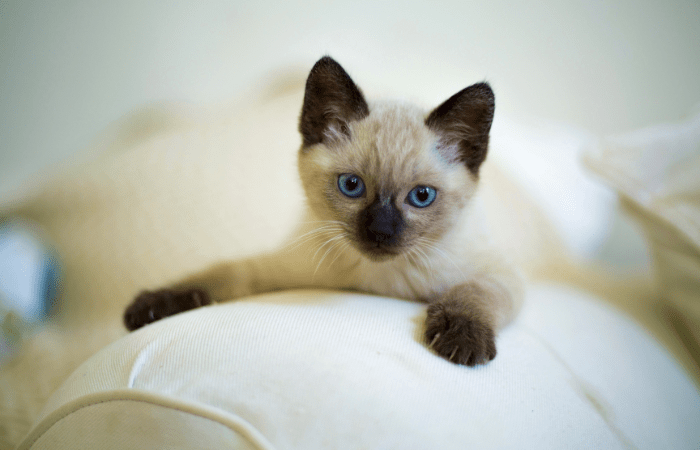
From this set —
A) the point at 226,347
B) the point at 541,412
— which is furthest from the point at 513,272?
the point at 226,347

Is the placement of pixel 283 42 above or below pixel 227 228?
above

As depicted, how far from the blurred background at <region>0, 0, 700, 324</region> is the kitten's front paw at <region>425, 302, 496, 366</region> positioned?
3.66 ft

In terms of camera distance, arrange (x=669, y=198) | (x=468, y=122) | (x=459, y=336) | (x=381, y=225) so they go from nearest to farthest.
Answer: (x=459, y=336) → (x=381, y=225) → (x=468, y=122) → (x=669, y=198)

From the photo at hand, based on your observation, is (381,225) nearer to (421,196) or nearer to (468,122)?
(421,196)

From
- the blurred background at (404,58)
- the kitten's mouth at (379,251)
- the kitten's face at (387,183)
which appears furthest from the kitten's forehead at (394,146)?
the blurred background at (404,58)

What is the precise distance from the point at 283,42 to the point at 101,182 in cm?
102

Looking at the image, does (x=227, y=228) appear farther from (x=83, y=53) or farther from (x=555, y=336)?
(x=555, y=336)

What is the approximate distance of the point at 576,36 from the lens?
1.80 m

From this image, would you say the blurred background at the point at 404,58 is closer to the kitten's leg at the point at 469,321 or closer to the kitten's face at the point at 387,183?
the kitten's face at the point at 387,183

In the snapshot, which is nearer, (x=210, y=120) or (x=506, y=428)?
(x=506, y=428)

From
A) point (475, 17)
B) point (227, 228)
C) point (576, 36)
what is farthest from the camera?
point (576, 36)

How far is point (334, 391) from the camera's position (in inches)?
19.8

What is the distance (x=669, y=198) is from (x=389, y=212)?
98 cm

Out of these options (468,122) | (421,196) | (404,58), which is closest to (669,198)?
(468,122)
